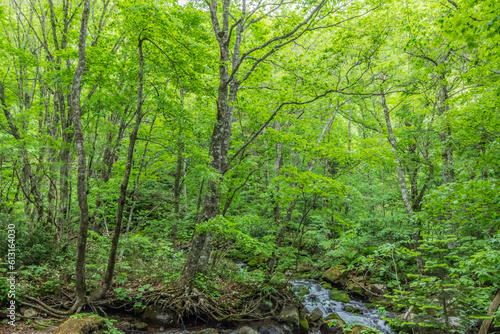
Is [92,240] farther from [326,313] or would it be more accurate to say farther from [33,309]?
[326,313]

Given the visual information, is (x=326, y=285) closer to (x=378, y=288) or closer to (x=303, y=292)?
(x=378, y=288)

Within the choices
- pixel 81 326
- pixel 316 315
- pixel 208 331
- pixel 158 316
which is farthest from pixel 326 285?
pixel 81 326

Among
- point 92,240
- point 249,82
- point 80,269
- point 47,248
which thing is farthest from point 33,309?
point 249,82

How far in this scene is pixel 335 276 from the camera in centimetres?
1115

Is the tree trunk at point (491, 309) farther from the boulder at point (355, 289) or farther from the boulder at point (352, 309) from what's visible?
the boulder at point (355, 289)

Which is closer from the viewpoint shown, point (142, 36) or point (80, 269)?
point (80, 269)

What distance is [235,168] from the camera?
29.2 feet

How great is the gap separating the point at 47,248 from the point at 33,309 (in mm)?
1998

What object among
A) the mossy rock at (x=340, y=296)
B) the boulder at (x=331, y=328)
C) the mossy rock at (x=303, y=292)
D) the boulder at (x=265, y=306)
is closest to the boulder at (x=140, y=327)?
the boulder at (x=265, y=306)

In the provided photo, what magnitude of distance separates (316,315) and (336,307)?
4.64 feet

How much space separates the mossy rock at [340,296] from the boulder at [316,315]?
1732 mm

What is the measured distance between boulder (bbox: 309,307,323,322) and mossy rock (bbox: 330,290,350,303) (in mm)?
1732

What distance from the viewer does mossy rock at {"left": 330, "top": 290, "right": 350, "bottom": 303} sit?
9.41 m

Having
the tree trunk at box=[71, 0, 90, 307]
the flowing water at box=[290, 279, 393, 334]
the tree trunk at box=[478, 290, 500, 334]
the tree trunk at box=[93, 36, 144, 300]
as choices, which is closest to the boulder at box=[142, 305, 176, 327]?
the tree trunk at box=[93, 36, 144, 300]
